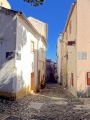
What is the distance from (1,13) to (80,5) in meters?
6.71

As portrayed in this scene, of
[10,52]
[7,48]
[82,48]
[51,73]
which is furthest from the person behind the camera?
[51,73]

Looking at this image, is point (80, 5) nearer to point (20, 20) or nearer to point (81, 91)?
point (20, 20)

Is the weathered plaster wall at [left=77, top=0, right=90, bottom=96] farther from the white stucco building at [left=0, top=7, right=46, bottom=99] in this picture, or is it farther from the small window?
the small window

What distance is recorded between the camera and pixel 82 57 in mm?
14695

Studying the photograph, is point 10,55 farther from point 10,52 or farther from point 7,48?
point 7,48

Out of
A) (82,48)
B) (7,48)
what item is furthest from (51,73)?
(7,48)

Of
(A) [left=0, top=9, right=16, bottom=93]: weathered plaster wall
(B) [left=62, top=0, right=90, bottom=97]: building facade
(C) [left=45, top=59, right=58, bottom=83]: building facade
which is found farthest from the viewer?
(C) [left=45, top=59, right=58, bottom=83]: building facade

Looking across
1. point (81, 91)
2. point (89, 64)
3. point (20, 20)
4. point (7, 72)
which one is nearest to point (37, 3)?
point (20, 20)

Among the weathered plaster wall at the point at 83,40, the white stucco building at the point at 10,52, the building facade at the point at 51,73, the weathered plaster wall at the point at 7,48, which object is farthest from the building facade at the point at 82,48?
the building facade at the point at 51,73

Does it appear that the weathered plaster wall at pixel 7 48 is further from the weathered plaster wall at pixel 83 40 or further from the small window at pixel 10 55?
the weathered plaster wall at pixel 83 40

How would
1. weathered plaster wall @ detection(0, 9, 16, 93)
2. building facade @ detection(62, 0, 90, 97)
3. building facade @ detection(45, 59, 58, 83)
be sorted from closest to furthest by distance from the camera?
weathered plaster wall @ detection(0, 9, 16, 93)
building facade @ detection(62, 0, 90, 97)
building facade @ detection(45, 59, 58, 83)

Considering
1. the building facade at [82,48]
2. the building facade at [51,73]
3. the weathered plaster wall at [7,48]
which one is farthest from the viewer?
the building facade at [51,73]

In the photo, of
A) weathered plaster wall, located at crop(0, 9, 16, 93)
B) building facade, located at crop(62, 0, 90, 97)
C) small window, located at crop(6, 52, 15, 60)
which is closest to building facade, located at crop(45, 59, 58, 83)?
building facade, located at crop(62, 0, 90, 97)

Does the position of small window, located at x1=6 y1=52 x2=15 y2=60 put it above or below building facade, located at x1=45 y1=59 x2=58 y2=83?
above
